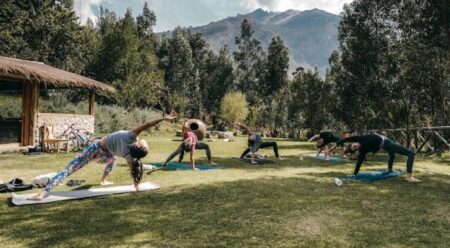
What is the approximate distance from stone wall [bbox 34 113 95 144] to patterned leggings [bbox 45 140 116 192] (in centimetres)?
1011

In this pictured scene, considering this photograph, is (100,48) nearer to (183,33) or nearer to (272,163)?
(183,33)

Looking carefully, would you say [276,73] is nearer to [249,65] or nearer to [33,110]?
[249,65]

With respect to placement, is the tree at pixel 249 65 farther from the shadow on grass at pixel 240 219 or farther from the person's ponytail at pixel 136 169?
the person's ponytail at pixel 136 169

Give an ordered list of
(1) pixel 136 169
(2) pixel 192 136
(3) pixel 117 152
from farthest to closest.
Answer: (2) pixel 192 136
(1) pixel 136 169
(3) pixel 117 152

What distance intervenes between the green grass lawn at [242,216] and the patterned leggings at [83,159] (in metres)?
0.52

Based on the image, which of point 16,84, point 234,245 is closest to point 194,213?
point 234,245

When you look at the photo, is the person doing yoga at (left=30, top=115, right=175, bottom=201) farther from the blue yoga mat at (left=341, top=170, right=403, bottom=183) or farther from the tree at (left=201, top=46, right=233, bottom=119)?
the tree at (left=201, top=46, right=233, bottom=119)

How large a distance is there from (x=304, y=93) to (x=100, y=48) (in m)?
22.9

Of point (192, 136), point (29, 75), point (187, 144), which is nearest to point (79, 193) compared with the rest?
point (187, 144)

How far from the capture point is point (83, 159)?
7445 millimetres

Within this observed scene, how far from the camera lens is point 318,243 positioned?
4.77 m

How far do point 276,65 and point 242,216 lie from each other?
50.8 metres

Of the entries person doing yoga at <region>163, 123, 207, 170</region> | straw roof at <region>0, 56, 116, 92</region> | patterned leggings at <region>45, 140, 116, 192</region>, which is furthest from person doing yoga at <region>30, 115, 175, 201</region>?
straw roof at <region>0, 56, 116, 92</region>

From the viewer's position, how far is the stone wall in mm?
16641
